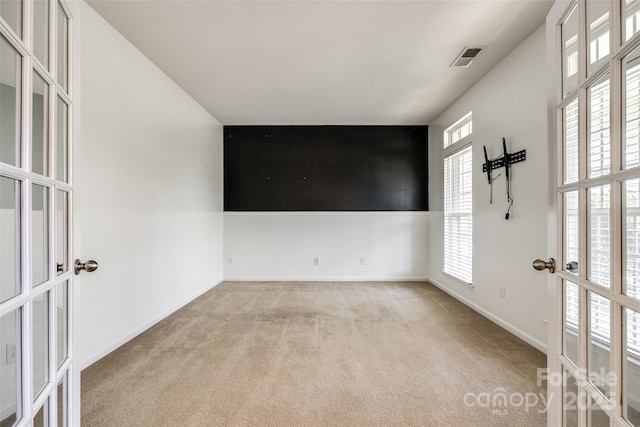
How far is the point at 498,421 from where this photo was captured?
157cm

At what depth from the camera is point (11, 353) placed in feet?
2.59

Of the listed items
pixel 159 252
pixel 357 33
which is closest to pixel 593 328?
pixel 357 33

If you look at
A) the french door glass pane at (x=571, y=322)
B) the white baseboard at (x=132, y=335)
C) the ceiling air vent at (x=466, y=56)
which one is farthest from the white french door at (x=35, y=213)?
the ceiling air vent at (x=466, y=56)

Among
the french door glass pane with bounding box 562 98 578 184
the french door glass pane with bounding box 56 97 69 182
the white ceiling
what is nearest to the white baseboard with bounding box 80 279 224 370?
the french door glass pane with bounding box 56 97 69 182

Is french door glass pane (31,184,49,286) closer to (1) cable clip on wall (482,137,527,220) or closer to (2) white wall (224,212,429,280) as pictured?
(1) cable clip on wall (482,137,527,220)

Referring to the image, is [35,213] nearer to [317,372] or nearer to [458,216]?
[317,372]

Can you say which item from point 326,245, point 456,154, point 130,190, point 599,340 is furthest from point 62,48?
point 326,245

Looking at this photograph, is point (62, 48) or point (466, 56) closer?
point (62, 48)

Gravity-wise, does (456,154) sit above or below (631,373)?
above

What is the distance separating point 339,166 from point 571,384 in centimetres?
411

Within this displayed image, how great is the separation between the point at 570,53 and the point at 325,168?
153 inches

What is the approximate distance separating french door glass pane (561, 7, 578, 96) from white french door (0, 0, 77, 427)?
170 cm

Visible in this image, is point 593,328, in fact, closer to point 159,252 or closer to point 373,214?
point 159,252

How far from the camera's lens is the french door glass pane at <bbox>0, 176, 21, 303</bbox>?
749 millimetres
